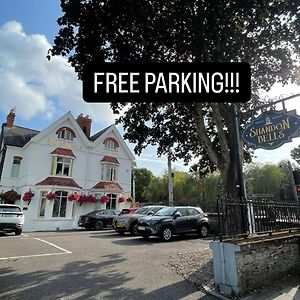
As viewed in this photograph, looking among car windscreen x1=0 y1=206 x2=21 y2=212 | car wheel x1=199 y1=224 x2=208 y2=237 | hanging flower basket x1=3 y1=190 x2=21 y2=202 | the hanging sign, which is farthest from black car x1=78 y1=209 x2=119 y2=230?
the hanging sign

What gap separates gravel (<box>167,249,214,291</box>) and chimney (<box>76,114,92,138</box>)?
24.2 metres

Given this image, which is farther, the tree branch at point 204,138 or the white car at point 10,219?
the white car at point 10,219

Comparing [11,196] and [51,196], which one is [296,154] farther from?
[11,196]

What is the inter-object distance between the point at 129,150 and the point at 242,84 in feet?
81.4

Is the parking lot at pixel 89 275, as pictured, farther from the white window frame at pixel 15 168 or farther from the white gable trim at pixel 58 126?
the white window frame at pixel 15 168

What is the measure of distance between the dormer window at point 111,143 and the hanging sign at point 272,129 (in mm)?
23658

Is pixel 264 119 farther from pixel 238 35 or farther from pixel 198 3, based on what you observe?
pixel 198 3

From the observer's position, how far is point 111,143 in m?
31.2

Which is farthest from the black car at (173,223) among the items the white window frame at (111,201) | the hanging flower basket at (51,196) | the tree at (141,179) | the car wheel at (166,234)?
the tree at (141,179)

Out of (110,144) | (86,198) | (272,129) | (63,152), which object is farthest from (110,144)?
(272,129)

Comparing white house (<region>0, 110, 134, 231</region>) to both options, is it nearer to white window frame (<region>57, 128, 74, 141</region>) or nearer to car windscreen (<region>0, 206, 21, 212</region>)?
white window frame (<region>57, 128, 74, 141</region>)

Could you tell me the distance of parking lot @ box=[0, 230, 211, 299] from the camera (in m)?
5.76

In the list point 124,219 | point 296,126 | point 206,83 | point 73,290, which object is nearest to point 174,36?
point 206,83

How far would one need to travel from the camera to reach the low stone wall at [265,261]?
5949mm
